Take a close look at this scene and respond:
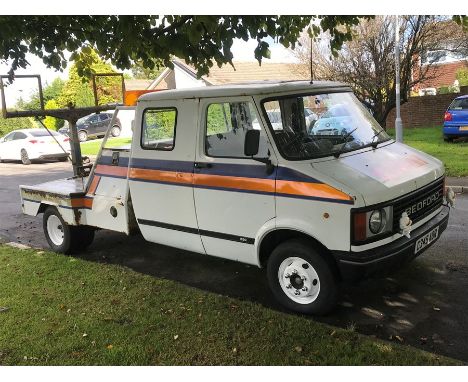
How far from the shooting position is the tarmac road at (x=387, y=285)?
4.01 metres

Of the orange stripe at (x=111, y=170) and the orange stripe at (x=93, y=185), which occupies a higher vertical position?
the orange stripe at (x=111, y=170)

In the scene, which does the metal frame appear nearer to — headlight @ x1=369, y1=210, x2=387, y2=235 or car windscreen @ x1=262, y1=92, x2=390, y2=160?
car windscreen @ x1=262, y1=92, x2=390, y2=160

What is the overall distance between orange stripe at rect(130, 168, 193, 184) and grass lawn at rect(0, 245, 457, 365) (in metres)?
1.13

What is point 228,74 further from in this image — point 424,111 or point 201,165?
point 201,165

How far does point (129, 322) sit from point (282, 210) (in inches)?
67.7

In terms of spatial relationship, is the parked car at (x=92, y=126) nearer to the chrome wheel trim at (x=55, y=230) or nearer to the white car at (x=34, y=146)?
the white car at (x=34, y=146)

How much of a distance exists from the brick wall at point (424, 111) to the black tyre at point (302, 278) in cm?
1824

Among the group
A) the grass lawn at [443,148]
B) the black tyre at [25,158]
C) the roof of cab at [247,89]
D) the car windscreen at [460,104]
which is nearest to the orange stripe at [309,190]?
the roof of cab at [247,89]

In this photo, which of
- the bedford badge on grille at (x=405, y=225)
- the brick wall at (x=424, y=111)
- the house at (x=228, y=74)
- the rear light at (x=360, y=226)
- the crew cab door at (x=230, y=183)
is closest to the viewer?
the rear light at (x=360, y=226)

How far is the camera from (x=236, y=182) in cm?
458

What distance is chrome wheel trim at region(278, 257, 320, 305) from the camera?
4.34m

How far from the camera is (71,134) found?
6.96 m

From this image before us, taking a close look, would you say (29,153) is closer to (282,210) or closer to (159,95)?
(159,95)

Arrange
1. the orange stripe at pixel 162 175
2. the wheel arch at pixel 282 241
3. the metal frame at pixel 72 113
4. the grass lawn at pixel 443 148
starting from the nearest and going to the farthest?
the wheel arch at pixel 282 241 < the orange stripe at pixel 162 175 < the metal frame at pixel 72 113 < the grass lawn at pixel 443 148
